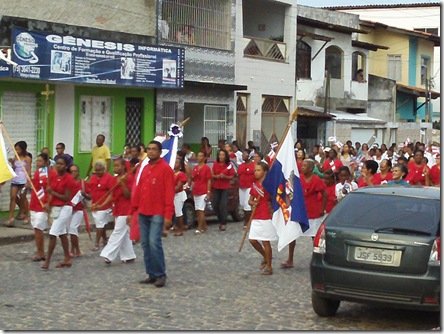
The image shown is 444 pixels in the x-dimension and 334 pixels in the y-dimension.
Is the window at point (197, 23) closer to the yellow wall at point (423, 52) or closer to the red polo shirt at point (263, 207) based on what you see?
the red polo shirt at point (263, 207)

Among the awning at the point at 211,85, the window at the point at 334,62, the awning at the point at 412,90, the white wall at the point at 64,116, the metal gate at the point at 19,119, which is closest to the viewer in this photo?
the metal gate at the point at 19,119

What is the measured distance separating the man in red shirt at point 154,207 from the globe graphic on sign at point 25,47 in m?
8.03

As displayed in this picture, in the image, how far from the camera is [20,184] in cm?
1797

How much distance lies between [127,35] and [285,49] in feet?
30.8

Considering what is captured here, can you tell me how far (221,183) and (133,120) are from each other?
6221 millimetres

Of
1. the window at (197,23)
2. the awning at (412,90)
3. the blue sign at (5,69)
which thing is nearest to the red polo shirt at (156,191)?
the blue sign at (5,69)

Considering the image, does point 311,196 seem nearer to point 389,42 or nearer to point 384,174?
point 384,174

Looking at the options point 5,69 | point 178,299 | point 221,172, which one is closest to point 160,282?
point 178,299

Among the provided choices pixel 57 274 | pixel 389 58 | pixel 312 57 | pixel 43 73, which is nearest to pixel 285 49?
pixel 312 57

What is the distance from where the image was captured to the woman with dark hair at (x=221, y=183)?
18172 mm

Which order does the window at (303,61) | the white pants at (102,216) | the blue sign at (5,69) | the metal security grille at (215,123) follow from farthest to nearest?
the window at (303,61) < the metal security grille at (215,123) < the blue sign at (5,69) < the white pants at (102,216)

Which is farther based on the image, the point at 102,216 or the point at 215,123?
the point at 215,123

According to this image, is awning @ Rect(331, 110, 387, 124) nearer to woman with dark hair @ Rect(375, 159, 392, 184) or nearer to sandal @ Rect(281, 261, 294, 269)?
woman with dark hair @ Rect(375, 159, 392, 184)

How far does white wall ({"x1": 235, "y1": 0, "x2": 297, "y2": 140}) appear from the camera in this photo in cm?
2806
